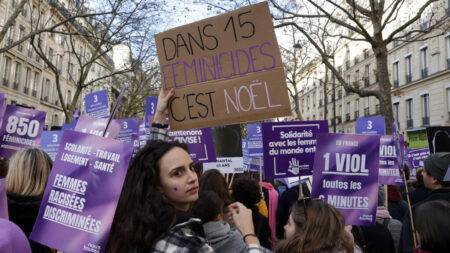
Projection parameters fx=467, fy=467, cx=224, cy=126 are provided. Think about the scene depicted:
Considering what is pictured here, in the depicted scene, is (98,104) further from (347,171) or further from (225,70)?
(347,171)

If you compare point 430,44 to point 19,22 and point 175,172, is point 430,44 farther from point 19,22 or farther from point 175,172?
point 175,172

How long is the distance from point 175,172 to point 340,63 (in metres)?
52.2

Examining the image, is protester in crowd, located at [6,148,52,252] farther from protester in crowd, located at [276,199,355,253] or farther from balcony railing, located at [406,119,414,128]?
balcony railing, located at [406,119,414,128]

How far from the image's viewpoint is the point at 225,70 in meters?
3.43

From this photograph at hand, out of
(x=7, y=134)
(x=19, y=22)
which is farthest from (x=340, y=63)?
(x=7, y=134)

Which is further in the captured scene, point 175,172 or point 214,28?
point 214,28

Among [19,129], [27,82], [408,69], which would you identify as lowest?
[19,129]

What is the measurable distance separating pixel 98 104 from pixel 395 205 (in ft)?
15.8

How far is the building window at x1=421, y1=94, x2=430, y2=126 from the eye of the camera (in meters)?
34.4

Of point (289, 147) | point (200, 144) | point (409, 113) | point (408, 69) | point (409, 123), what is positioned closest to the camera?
point (289, 147)

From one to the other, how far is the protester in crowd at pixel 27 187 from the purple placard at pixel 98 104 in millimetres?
4457

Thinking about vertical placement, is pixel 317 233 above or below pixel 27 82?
below

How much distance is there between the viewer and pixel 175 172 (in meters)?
2.23

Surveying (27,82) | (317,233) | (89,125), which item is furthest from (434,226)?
(27,82)
